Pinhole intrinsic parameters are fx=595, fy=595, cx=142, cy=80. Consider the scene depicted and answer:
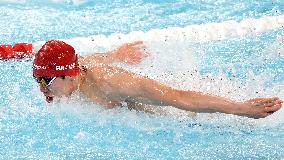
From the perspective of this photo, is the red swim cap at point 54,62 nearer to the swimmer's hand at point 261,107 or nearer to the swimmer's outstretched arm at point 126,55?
the swimmer's outstretched arm at point 126,55

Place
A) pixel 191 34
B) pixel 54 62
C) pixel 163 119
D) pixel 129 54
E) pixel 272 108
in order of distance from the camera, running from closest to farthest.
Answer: pixel 272 108 < pixel 54 62 < pixel 163 119 < pixel 129 54 < pixel 191 34

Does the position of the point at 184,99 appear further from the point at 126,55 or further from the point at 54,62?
the point at 126,55

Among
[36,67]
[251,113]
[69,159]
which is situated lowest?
[69,159]

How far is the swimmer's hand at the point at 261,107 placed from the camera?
10.2 feet

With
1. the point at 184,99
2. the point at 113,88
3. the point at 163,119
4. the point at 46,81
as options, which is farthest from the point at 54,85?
the point at 163,119

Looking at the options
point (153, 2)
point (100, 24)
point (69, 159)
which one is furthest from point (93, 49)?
point (69, 159)

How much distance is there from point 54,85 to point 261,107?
1.14 meters

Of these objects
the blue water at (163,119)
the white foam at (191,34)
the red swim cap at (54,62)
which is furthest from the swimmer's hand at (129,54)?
the white foam at (191,34)

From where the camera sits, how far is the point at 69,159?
363 centimetres

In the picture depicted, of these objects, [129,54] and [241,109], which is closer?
[241,109]

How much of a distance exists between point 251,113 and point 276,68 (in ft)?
5.71

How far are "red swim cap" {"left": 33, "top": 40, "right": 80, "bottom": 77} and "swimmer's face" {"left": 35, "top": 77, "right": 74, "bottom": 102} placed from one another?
0.03 m

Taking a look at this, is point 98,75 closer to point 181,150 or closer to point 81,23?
point 181,150

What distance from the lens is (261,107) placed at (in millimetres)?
3109
